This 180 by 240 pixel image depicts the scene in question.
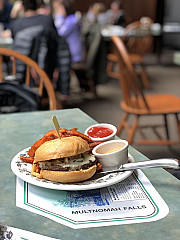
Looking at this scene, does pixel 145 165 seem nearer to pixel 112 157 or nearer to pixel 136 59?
pixel 112 157

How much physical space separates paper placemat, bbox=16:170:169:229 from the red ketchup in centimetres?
19

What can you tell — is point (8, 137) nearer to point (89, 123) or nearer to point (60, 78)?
point (89, 123)

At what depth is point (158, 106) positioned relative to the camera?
2354mm

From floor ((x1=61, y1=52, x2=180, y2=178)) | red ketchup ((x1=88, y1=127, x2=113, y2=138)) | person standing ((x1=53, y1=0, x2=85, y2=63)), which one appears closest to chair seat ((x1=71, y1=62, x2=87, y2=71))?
person standing ((x1=53, y1=0, x2=85, y2=63))

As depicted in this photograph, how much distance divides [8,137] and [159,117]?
2.80 m

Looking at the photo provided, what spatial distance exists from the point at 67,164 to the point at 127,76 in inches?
68.6

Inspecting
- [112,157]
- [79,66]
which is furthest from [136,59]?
[112,157]

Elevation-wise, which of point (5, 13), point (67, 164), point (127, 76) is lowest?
point (127, 76)

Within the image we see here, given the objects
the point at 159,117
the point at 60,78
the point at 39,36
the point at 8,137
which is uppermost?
the point at 39,36

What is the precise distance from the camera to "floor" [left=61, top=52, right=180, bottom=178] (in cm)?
284

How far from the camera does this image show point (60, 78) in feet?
11.1

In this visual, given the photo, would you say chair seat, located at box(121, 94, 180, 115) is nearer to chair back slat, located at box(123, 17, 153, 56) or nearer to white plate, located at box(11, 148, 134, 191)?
white plate, located at box(11, 148, 134, 191)

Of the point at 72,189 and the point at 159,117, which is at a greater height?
the point at 72,189

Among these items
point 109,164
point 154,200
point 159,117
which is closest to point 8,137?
point 109,164
